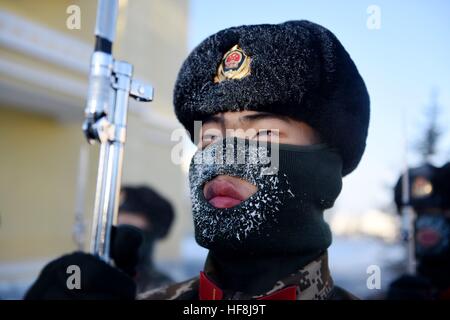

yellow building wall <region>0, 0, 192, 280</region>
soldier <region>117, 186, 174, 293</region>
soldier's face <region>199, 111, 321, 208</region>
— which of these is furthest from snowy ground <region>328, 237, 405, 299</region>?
soldier's face <region>199, 111, 321, 208</region>

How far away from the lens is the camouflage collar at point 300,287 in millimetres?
1069

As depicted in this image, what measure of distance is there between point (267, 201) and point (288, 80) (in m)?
0.28

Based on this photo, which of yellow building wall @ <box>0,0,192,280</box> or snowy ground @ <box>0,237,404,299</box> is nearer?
snowy ground @ <box>0,237,404,299</box>

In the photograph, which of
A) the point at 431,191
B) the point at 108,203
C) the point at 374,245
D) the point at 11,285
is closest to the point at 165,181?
the point at 11,285

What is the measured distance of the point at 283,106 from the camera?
1.10m

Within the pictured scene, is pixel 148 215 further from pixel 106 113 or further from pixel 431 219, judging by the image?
pixel 106 113

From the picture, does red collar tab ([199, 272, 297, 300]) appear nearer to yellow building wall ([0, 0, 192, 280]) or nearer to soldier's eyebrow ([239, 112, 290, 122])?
soldier's eyebrow ([239, 112, 290, 122])

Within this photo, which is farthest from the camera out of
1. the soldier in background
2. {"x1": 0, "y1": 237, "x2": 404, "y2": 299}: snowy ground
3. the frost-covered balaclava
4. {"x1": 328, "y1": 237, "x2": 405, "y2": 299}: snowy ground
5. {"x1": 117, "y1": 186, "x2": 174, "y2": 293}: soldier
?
{"x1": 328, "y1": 237, "x2": 405, "y2": 299}: snowy ground

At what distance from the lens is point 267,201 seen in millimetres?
1053

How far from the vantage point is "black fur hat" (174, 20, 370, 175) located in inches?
42.9

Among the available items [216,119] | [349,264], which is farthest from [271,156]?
[349,264]

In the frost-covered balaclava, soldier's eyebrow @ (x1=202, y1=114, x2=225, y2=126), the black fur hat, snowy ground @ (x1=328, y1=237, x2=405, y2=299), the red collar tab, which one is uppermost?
the black fur hat

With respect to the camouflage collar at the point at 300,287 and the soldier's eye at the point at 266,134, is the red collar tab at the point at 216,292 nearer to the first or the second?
the camouflage collar at the point at 300,287

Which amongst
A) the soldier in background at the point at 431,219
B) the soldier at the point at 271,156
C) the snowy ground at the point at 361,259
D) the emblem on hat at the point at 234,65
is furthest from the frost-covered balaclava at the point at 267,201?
the snowy ground at the point at 361,259
